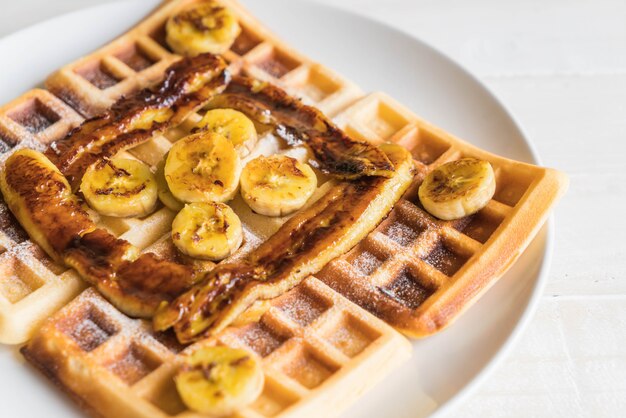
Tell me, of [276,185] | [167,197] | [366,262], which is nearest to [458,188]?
[366,262]

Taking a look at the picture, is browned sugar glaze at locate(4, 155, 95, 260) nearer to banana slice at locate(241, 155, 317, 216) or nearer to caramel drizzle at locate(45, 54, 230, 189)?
caramel drizzle at locate(45, 54, 230, 189)

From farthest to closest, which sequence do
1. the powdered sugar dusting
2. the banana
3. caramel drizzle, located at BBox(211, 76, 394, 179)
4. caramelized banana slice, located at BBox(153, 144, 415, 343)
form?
caramel drizzle, located at BBox(211, 76, 394, 179) < the powdered sugar dusting < caramelized banana slice, located at BBox(153, 144, 415, 343) < the banana

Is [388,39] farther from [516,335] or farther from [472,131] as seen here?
[516,335]

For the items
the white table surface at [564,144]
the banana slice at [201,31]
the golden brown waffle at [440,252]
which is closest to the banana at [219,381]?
the golden brown waffle at [440,252]

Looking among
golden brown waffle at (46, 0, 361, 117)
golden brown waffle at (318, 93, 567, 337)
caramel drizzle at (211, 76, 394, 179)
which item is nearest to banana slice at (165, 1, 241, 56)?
golden brown waffle at (46, 0, 361, 117)

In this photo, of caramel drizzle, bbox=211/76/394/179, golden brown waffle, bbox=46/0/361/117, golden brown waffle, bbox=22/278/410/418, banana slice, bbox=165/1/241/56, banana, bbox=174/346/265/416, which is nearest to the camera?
banana, bbox=174/346/265/416

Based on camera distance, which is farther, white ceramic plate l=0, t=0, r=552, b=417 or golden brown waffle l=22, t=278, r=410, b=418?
white ceramic plate l=0, t=0, r=552, b=417

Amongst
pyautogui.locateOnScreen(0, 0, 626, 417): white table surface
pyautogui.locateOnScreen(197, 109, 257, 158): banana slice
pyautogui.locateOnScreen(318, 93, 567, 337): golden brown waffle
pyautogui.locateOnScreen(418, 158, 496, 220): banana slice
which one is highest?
pyautogui.locateOnScreen(197, 109, 257, 158): banana slice

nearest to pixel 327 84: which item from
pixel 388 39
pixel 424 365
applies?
pixel 388 39
